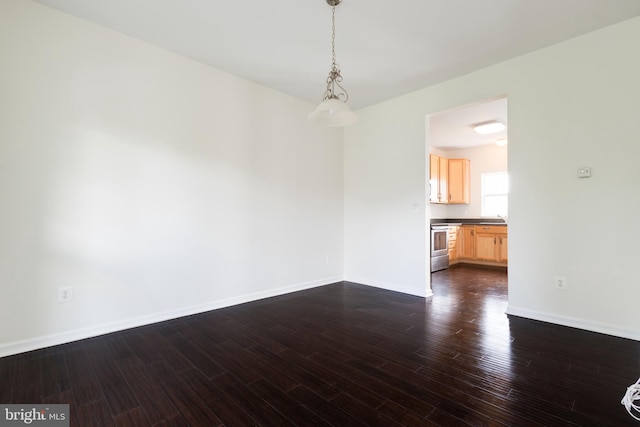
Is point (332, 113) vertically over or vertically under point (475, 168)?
under

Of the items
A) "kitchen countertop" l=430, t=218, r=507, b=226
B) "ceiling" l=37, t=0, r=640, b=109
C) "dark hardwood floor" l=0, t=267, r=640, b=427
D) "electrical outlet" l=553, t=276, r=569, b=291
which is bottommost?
"dark hardwood floor" l=0, t=267, r=640, b=427

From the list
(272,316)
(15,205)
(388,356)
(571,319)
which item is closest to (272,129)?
(272,316)

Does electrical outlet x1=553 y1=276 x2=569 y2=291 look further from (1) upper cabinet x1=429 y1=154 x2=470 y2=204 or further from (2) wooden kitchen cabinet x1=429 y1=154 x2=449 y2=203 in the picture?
(1) upper cabinet x1=429 y1=154 x2=470 y2=204

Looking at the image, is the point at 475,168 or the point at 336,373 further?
the point at 475,168

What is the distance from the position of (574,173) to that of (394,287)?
2488 millimetres

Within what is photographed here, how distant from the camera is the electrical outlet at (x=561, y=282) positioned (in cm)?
290

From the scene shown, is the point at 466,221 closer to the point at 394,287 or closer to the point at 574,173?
the point at 394,287

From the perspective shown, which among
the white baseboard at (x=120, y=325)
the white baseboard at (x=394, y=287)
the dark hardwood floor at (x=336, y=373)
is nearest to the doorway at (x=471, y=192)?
the white baseboard at (x=394, y=287)

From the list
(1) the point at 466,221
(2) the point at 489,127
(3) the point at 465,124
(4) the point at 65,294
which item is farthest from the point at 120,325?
(1) the point at 466,221

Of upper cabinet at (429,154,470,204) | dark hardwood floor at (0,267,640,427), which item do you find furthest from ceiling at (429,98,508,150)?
dark hardwood floor at (0,267,640,427)

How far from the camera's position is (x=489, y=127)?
5.02 meters

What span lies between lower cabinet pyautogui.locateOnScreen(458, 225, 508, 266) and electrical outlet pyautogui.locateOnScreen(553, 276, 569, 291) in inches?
121

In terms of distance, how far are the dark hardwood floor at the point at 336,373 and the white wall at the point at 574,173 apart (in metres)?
0.34

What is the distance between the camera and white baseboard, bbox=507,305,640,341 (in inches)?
101
